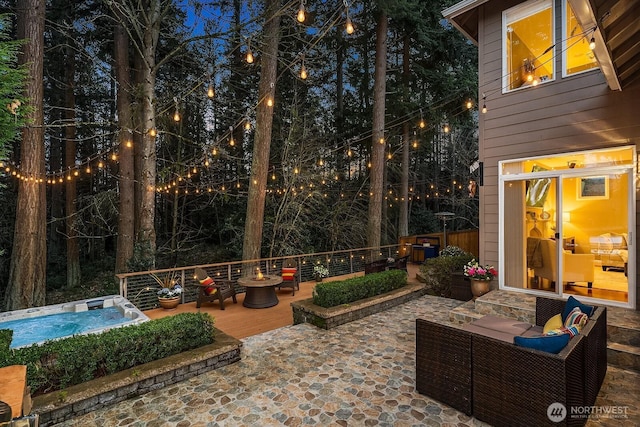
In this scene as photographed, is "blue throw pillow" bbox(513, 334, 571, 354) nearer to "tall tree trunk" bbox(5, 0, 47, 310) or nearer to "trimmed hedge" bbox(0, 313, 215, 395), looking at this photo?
"trimmed hedge" bbox(0, 313, 215, 395)

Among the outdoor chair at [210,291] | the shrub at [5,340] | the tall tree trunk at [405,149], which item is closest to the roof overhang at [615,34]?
the shrub at [5,340]

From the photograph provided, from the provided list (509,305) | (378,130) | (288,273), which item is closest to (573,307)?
(509,305)

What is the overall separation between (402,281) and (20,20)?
9645 millimetres

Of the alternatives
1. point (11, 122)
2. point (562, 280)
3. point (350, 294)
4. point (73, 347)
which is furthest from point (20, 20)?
point (562, 280)

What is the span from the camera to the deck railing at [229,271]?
6219 mm

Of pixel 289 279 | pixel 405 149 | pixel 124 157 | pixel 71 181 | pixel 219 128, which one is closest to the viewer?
pixel 289 279

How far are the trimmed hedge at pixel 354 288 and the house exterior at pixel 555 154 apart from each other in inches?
71.5

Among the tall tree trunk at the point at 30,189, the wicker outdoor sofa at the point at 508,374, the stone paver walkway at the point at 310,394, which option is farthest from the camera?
the tall tree trunk at the point at 30,189

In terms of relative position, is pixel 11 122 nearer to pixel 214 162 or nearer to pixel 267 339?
pixel 267 339

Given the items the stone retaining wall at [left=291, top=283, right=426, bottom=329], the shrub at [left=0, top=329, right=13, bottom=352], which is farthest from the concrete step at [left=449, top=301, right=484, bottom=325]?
the shrub at [left=0, top=329, right=13, bottom=352]

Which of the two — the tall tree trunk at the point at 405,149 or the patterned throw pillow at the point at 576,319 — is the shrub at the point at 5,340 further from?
the tall tree trunk at the point at 405,149

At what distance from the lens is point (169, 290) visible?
6.29 metres

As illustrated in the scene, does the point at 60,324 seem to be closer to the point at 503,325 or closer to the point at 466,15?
the point at 503,325

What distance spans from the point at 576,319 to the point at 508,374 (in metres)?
1.17
